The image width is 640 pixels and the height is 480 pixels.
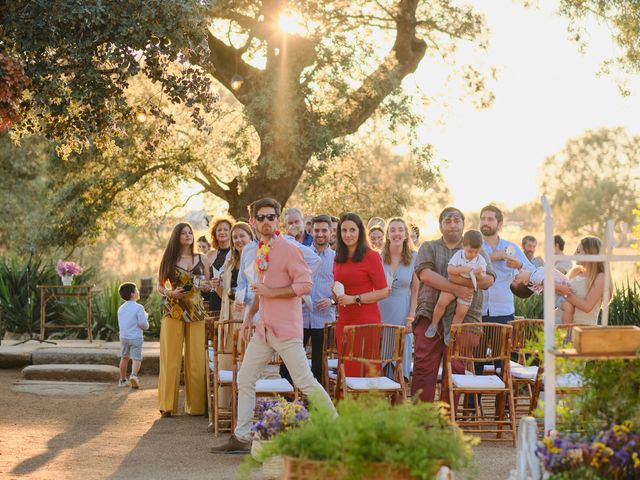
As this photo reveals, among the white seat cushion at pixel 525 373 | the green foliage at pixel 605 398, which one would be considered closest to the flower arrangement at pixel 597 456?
the green foliage at pixel 605 398

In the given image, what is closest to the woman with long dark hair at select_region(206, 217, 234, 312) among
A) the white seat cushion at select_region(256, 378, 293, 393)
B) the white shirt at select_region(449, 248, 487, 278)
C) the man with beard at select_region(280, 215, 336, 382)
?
the man with beard at select_region(280, 215, 336, 382)

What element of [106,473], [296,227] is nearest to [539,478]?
[106,473]

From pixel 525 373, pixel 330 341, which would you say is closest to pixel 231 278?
pixel 330 341

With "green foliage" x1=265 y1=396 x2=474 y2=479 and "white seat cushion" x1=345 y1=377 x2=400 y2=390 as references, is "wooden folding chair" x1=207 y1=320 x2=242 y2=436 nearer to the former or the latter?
"white seat cushion" x1=345 y1=377 x2=400 y2=390

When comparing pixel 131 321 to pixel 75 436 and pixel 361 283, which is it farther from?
pixel 361 283

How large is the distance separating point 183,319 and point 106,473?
312 cm

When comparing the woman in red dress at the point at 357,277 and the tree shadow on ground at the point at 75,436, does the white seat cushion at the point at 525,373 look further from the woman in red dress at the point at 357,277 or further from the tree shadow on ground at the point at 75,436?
the tree shadow on ground at the point at 75,436

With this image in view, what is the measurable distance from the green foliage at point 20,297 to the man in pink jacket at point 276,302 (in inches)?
414

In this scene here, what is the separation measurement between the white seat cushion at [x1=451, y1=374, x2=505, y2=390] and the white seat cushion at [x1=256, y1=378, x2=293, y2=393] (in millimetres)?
1406

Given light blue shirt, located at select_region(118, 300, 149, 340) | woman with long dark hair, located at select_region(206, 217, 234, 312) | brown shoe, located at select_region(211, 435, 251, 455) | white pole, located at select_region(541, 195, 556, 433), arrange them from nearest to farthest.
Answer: white pole, located at select_region(541, 195, 556, 433) < brown shoe, located at select_region(211, 435, 251, 455) < woman with long dark hair, located at select_region(206, 217, 234, 312) < light blue shirt, located at select_region(118, 300, 149, 340)

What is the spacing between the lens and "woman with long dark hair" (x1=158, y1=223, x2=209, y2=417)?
37.2 ft

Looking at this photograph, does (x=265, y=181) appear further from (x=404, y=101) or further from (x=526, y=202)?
(x=526, y=202)

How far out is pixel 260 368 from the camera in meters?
8.72

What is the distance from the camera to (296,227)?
10.9 meters
